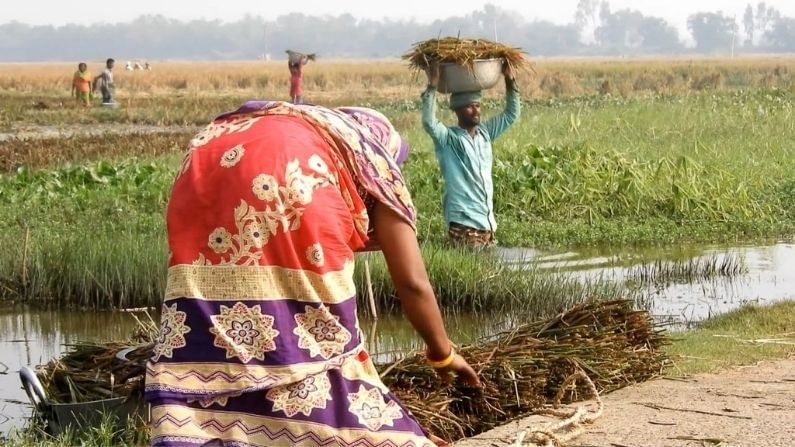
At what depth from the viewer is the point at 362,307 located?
9258mm

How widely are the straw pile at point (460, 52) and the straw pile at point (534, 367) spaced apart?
3.35 m

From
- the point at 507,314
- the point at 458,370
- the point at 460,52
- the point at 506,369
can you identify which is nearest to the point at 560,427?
the point at 506,369

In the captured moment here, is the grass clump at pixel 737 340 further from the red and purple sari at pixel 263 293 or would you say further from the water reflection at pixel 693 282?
the red and purple sari at pixel 263 293

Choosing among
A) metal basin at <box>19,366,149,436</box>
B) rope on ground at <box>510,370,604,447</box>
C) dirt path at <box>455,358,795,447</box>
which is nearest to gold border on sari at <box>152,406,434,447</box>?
rope on ground at <box>510,370,604,447</box>

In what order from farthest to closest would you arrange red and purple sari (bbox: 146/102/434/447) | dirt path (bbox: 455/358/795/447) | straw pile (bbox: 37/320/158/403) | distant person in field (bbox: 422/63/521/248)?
distant person in field (bbox: 422/63/521/248)
straw pile (bbox: 37/320/158/403)
dirt path (bbox: 455/358/795/447)
red and purple sari (bbox: 146/102/434/447)

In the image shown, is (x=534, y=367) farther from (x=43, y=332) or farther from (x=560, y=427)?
(x=43, y=332)

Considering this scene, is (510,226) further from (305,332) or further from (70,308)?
(305,332)

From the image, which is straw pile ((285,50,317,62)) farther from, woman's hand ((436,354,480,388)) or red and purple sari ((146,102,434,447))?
red and purple sari ((146,102,434,447))

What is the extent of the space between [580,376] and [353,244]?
8.63 feet

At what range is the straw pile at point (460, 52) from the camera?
9.03 metres

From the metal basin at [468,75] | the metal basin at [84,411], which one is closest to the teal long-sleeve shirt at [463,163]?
the metal basin at [468,75]

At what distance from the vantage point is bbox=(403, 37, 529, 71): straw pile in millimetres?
9031

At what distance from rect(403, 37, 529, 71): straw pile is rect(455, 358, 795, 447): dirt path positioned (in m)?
3.75

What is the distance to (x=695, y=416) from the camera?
16.5 feet
